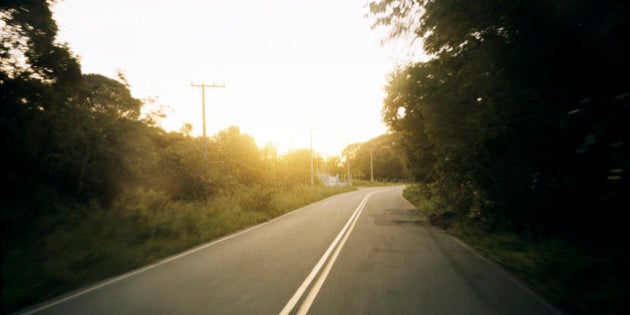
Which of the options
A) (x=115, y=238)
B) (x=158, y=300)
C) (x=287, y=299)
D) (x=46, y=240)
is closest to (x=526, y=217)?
(x=287, y=299)

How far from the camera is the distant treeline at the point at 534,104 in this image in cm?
399

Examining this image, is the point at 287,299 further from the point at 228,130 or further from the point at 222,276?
the point at 228,130

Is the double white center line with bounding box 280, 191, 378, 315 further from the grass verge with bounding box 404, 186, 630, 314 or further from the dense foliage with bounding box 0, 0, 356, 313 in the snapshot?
the dense foliage with bounding box 0, 0, 356, 313

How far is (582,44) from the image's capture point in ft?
15.2

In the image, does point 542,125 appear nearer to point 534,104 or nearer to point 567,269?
point 534,104

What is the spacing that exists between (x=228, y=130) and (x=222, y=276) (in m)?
42.3

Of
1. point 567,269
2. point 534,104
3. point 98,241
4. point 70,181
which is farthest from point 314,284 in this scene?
point 70,181

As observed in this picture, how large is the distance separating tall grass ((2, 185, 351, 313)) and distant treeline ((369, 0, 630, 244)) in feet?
25.5

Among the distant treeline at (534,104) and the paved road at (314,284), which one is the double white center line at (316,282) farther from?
the distant treeline at (534,104)

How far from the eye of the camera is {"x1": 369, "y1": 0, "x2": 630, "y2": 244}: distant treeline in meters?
3.99

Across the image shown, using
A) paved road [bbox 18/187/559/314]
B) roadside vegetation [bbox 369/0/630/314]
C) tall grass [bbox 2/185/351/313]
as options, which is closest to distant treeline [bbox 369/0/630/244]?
roadside vegetation [bbox 369/0/630/314]

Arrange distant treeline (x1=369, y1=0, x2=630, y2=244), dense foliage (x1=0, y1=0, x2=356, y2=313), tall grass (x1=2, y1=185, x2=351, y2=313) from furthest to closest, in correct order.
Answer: dense foliage (x1=0, y1=0, x2=356, y2=313), tall grass (x1=2, y1=185, x2=351, y2=313), distant treeline (x1=369, y1=0, x2=630, y2=244)

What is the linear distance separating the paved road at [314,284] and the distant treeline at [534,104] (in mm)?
2163

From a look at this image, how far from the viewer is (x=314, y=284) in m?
5.15
